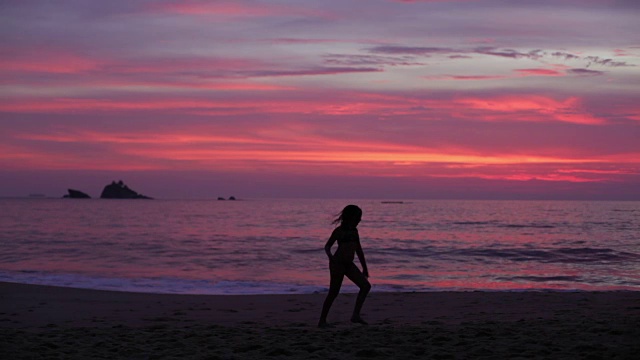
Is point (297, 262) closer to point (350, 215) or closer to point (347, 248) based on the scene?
point (347, 248)

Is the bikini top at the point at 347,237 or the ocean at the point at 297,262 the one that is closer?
the bikini top at the point at 347,237

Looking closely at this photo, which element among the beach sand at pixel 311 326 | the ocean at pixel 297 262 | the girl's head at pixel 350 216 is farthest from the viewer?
the ocean at pixel 297 262

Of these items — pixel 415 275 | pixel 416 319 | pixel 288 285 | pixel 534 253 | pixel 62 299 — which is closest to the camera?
pixel 416 319

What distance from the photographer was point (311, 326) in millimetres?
9516

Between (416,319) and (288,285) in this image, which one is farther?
(288,285)

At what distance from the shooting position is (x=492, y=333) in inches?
313

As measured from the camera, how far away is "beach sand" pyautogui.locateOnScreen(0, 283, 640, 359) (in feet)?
23.2

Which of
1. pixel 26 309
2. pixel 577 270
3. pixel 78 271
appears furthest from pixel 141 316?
pixel 577 270

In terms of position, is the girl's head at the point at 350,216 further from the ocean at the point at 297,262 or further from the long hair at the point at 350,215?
the ocean at the point at 297,262

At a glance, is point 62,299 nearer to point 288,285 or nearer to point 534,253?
point 288,285

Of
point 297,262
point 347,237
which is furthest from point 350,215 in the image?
point 297,262

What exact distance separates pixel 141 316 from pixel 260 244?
71.8ft

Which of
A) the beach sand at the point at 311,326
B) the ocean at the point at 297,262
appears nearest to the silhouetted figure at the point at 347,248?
Result: the beach sand at the point at 311,326

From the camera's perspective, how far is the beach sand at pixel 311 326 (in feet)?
23.2
